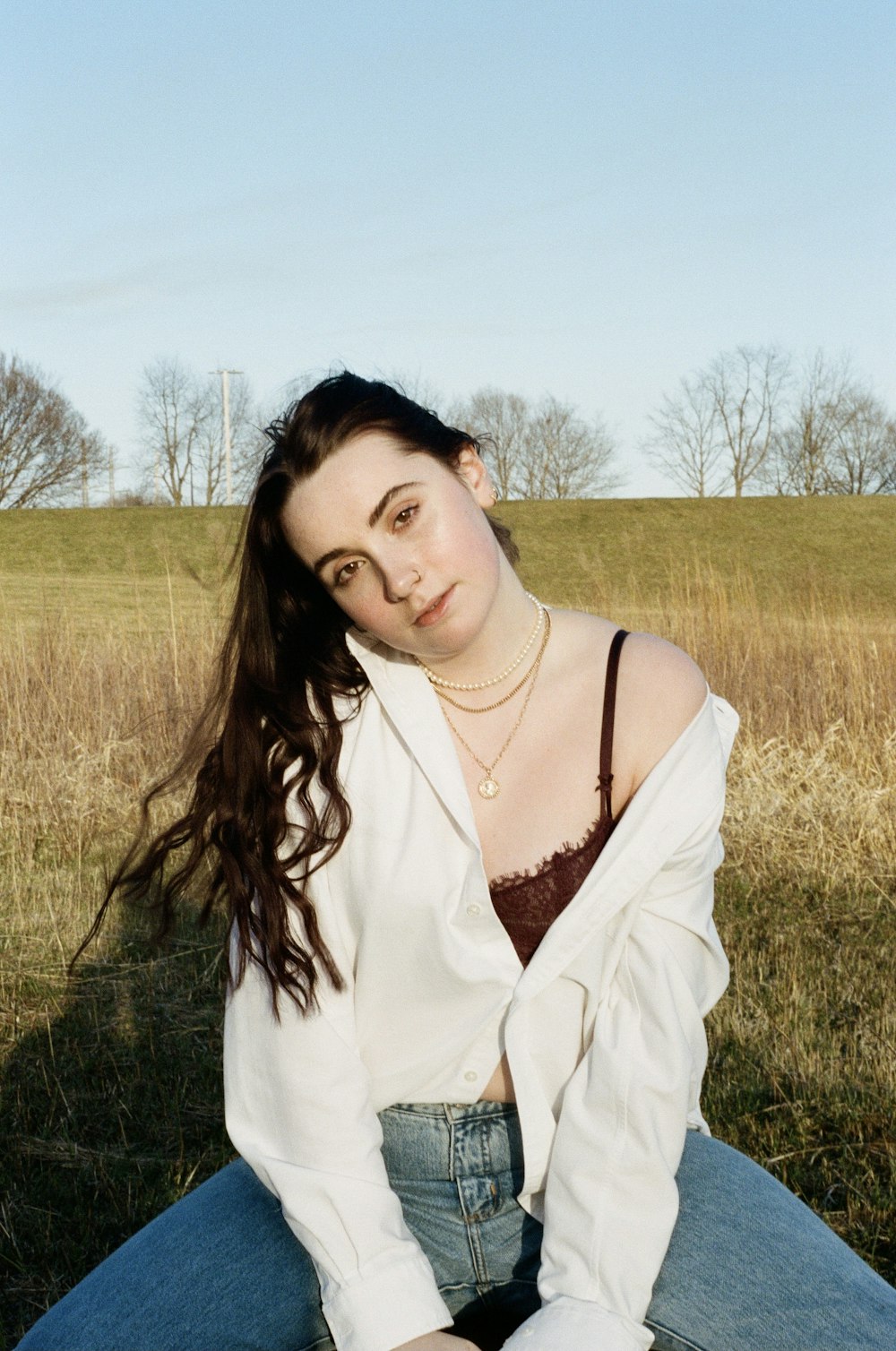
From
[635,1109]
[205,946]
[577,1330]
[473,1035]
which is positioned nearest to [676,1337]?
[577,1330]

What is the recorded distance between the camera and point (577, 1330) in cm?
127

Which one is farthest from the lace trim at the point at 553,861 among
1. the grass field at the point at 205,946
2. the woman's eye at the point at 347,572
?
the grass field at the point at 205,946

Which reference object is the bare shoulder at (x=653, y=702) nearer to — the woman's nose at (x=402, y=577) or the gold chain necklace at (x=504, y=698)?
the gold chain necklace at (x=504, y=698)

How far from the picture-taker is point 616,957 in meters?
1.43

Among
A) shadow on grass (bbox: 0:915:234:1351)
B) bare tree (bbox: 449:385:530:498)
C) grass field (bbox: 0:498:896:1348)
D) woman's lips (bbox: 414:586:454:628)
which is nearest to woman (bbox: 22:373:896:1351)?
woman's lips (bbox: 414:586:454:628)

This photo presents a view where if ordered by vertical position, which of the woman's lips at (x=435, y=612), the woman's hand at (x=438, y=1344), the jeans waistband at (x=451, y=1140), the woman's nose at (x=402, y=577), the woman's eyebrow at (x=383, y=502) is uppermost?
the woman's eyebrow at (x=383, y=502)

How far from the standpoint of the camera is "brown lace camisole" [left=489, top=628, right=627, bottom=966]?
1517 millimetres

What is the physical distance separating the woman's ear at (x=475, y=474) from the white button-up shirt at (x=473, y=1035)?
1.18ft

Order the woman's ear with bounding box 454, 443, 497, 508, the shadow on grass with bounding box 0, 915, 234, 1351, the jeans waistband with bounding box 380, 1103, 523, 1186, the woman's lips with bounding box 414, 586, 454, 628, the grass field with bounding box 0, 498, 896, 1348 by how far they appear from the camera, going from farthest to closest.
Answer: the grass field with bounding box 0, 498, 896, 1348
the shadow on grass with bounding box 0, 915, 234, 1351
the woman's ear with bounding box 454, 443, 497, 508
the woman's lips with bounding box 414, 586, 454, 628
the jeans waistband with bounding box 380, 1103, 523, 1186

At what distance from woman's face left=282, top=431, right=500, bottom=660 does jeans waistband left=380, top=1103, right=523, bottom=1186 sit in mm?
595

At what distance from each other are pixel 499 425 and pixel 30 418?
15.1 meters

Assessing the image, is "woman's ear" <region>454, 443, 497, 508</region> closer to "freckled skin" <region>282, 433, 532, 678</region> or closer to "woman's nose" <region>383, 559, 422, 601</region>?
"freckled skin" <region>282, 433, 532, 678</region>

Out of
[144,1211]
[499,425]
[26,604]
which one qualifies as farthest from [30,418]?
[144,1211]

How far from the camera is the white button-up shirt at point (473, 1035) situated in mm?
1348
